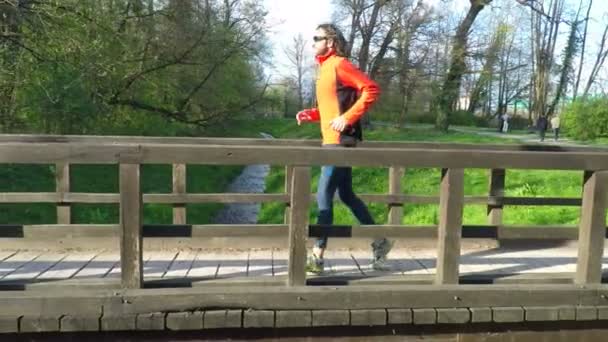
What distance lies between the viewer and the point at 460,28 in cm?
2966

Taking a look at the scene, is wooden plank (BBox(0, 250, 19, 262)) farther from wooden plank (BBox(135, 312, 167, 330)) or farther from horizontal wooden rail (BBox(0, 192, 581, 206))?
wooden plank (BBox(135, 312, 167, 330))

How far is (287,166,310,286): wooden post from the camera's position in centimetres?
357

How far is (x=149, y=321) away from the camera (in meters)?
3.47

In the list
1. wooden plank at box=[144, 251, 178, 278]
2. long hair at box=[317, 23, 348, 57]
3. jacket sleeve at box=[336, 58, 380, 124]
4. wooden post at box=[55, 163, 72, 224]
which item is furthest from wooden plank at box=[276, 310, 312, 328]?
wooden post at box=[55, 163, 72, 224]

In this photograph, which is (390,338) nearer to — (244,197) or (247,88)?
(244,197)

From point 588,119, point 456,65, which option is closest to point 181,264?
point 588,119

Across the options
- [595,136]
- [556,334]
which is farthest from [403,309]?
[595,136]

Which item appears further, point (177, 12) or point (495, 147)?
point (177, 12)

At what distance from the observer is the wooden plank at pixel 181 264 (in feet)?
13.8

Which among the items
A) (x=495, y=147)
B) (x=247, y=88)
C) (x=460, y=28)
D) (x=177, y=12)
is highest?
(x=460, y=28)

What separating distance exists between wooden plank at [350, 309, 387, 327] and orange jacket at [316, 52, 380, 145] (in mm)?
1266

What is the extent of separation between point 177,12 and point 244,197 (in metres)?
13.6

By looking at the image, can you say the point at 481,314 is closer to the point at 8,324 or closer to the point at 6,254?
the point at 8,324

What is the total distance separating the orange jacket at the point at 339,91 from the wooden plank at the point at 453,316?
4.69 feet
